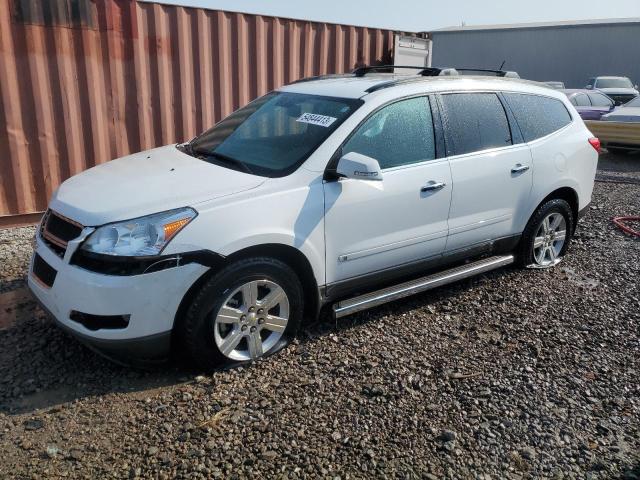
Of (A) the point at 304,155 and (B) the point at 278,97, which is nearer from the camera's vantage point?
(A) the point at 304,155

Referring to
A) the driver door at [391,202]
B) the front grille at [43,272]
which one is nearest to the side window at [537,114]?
the driver door at [391,202]

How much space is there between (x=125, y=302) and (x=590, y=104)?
14326mm

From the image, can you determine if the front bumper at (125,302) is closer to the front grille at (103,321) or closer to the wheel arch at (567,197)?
the front grille at (103,321)

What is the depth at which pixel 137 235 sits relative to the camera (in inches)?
123

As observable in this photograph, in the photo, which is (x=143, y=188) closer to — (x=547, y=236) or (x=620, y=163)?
(x=547, y=236)

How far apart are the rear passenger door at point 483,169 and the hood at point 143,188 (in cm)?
165

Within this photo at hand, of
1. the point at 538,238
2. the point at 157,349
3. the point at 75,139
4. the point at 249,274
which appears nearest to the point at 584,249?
the point at 538,238

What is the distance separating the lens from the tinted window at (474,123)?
437cm

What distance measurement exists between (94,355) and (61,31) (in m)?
4.02

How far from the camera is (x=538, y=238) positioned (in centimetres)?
527

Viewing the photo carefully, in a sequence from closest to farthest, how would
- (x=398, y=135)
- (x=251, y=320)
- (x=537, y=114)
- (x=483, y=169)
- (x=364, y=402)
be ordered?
1. (x=364, y=402)
2. (x=251, y=320)
3. (x=398, y=135)
4. (x=483, y=169)
5. (x=537, y=114)

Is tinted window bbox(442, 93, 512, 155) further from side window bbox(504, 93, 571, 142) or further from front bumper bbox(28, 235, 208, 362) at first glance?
front bumper bbox(28, 235, 208, 362)

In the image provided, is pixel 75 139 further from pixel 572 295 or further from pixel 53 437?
pixel 572 295

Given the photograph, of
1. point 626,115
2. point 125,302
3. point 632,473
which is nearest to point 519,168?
point 632,473
